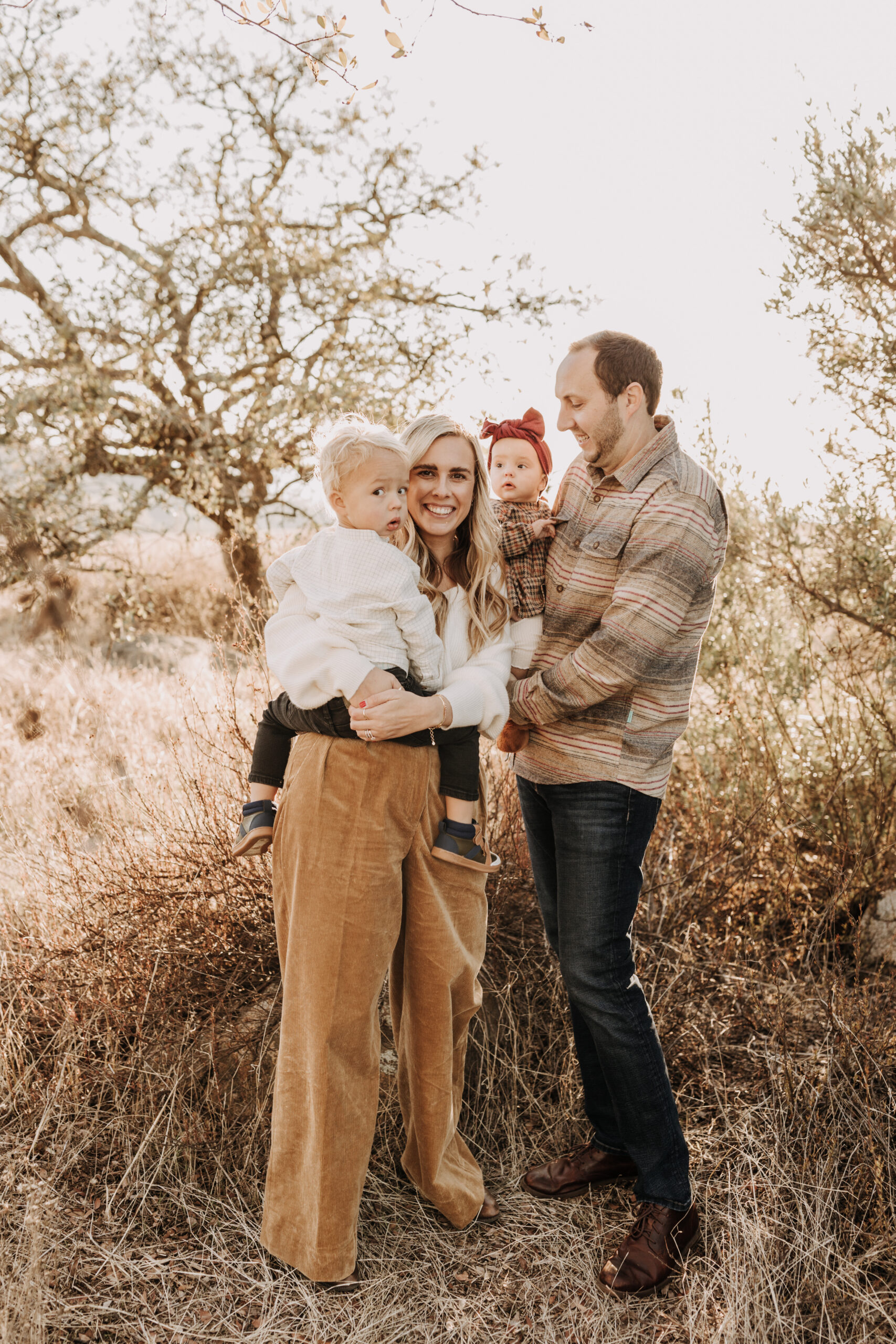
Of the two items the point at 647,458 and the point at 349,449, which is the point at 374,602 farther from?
the point at 647,458

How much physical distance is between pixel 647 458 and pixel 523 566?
41 cm

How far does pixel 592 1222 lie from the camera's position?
251 cm

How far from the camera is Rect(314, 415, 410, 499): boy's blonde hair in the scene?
204 cm

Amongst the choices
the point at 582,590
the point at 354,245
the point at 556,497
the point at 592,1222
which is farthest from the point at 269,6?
the point at 354,245

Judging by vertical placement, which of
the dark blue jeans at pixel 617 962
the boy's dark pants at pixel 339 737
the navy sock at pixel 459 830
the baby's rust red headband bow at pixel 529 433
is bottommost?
the dark blue jeans at pixel 617 962

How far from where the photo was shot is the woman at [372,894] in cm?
208

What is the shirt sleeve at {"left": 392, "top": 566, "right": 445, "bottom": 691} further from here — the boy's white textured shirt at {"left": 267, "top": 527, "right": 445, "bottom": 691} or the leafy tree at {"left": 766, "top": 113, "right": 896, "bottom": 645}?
the leafy tree at {"left": 766, "top": 113, "right": 896, "bottom": 645}

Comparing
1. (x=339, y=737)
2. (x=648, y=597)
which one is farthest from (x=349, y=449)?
(x=648, y=597)

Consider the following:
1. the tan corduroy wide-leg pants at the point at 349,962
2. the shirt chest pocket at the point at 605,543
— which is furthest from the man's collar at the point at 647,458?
the tan corduroy wide-leg pants at the point at 349,962

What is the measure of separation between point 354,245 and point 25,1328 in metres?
7.91

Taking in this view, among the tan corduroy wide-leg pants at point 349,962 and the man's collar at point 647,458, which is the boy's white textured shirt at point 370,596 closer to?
the tan corduroy wide-leg pants at point 349,962

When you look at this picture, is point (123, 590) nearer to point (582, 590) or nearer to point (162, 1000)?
point (162, 1000)

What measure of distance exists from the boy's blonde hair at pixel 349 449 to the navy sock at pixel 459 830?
2.70ft

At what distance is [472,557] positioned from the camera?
7.46ft
